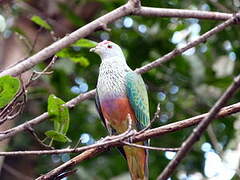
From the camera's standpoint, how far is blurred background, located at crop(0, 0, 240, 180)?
5207 mm

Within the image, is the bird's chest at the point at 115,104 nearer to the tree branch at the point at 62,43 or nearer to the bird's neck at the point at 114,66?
the bird's neck at the point at 114,66

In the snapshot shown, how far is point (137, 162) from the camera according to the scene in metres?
4.05

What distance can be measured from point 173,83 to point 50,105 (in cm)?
248

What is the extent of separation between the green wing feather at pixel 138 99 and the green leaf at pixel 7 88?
3.81 ft

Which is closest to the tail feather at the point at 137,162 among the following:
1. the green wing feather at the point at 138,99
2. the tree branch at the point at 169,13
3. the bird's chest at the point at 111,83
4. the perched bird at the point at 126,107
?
the perched bird at the point at 126,107

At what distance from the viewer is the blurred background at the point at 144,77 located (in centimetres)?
521

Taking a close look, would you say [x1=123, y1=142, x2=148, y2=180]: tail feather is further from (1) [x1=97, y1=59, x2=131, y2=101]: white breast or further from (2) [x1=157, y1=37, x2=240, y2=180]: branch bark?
(2) [x1=157, y1=37, x2=240, y2=180]: branch bark

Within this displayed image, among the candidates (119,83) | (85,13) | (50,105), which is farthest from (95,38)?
(50,105)

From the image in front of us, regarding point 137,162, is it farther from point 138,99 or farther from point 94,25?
point 94,25

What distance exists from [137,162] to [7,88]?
1363 mm

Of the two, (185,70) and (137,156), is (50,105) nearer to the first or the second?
(137,156)

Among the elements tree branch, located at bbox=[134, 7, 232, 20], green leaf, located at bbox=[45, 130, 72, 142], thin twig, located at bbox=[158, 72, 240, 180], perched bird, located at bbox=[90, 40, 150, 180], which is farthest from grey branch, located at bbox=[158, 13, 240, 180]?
perched bird, located at bbox=[90, 40, 150, 180]

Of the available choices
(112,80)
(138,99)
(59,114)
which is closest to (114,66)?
(112,80)

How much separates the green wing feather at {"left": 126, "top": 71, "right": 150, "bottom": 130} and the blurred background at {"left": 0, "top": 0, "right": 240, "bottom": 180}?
116cm
